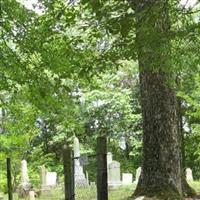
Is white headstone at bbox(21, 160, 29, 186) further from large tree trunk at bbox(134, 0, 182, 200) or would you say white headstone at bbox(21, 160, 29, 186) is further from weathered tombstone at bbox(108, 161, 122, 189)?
large tree trunk at bbox(134, 0, 182, 200)

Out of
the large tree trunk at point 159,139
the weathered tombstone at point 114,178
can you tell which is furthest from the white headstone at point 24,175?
the large tree trunk at point 159,139

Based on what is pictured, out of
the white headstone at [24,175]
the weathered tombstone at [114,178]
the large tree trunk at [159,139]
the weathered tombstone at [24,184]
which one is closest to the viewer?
the large tree trunk at [159,139]

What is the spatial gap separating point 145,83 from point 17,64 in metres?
2.73

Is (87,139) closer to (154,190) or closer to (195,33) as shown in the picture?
(154,190)

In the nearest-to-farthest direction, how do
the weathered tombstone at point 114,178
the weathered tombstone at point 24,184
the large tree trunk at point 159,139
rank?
the large tree trunk at point 159,139
the weathered tombstone at point 114,178
the weathered tombstone at point 24,184

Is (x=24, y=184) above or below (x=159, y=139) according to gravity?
below

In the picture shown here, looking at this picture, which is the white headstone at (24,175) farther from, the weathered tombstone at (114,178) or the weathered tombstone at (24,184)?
the weathered tombstone at (114,178)

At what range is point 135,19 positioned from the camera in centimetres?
610

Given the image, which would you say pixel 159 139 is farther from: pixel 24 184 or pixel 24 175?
pixel 24 175

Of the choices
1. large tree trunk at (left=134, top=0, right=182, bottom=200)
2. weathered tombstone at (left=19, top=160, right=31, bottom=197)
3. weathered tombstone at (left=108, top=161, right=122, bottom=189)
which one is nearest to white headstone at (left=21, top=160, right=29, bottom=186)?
weathered tombstone at (left=19, top=160, right=31, bottom=197)

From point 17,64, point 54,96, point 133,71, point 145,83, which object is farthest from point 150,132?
point 133,71

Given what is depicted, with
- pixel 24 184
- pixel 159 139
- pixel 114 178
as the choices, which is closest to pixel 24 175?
pixel 24 184

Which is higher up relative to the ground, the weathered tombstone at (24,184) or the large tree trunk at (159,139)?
the large tree trunk at (159,139)

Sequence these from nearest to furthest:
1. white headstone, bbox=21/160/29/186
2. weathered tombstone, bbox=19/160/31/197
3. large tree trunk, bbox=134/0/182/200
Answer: large tree trunk, bbox=134/0/182/200 < weathered tombstone, bbox=19/160/31/197 < white headstone, bbox=21/160/29/186
